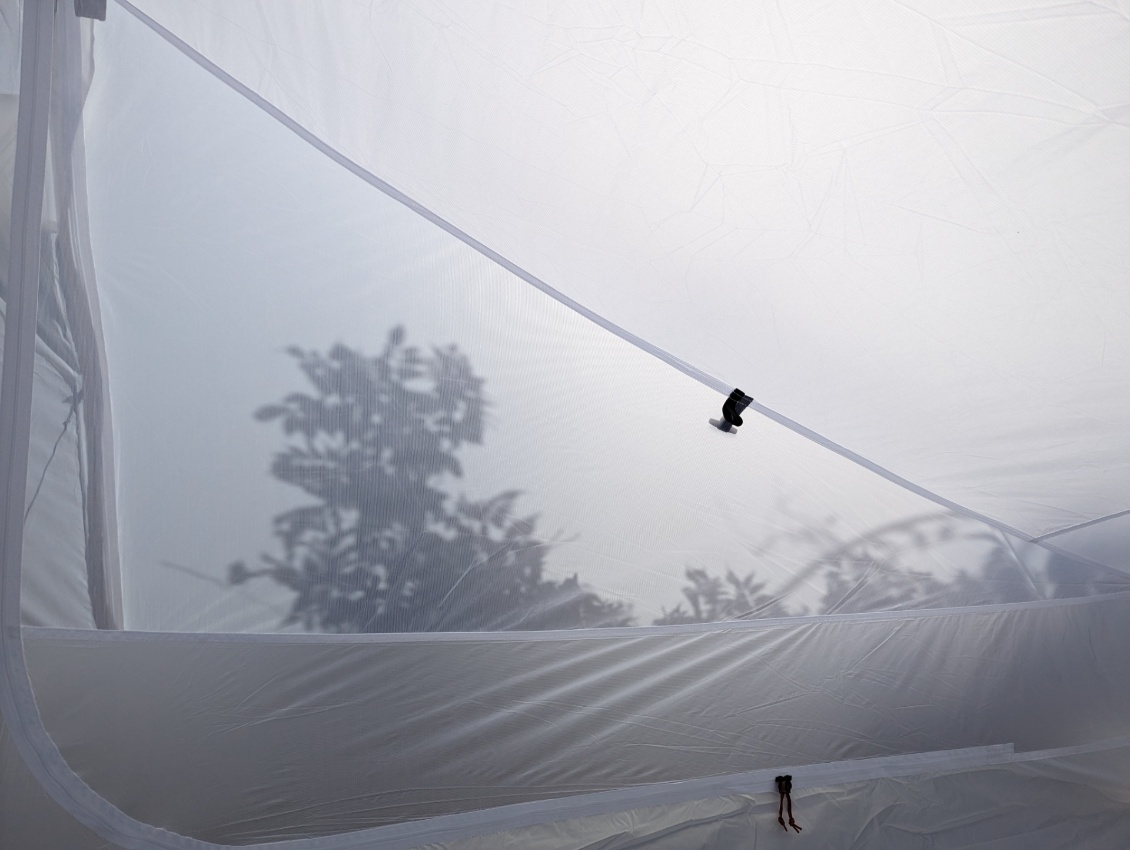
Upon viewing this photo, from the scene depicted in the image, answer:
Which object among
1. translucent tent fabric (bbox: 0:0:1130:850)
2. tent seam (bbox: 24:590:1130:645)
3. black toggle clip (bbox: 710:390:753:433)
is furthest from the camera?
black toggle clip (bbox: 710:390:753:433)

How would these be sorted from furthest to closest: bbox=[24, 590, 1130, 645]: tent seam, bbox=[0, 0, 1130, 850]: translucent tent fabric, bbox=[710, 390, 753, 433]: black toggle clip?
1. bbox=[710, 390, 753, 433]: black toggle clip
2. bbox=[24, 590, 1130, 645]: tent seam
3. bbox=[0, 0, 1130, 850]: translucent tent fabric

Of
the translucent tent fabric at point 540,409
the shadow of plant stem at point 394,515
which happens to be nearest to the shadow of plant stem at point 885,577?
the translucent tent fabric at point 540,409

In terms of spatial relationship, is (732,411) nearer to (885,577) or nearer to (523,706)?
(885,577)

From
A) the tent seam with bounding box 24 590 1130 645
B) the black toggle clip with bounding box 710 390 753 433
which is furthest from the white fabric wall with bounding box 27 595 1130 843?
the black toggle clip with bounding box 710 390 753 433

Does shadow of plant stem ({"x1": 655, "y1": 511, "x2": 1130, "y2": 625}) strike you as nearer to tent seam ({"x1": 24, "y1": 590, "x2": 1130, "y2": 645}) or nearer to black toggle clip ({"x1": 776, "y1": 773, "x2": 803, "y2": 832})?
tent seam ({"x1": 24, "y1": 590, "x2": 1130, "y2": 645})

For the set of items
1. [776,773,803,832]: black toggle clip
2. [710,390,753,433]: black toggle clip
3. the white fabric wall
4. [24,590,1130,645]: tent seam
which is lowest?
[776,773,803,832]: black toggle clip

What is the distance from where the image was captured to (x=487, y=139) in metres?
1.11

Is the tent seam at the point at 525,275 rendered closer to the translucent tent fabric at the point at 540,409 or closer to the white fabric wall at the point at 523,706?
the translucent tent fabric at the point at 540,409

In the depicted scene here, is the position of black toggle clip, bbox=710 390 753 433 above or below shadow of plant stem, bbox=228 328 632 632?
above

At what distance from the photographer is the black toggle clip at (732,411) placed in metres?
1.35

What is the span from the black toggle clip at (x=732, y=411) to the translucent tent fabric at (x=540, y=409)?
0.10ft

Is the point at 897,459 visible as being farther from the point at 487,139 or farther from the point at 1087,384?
the point at 487,139

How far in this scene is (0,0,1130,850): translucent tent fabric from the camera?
0.93m

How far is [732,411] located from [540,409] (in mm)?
318
